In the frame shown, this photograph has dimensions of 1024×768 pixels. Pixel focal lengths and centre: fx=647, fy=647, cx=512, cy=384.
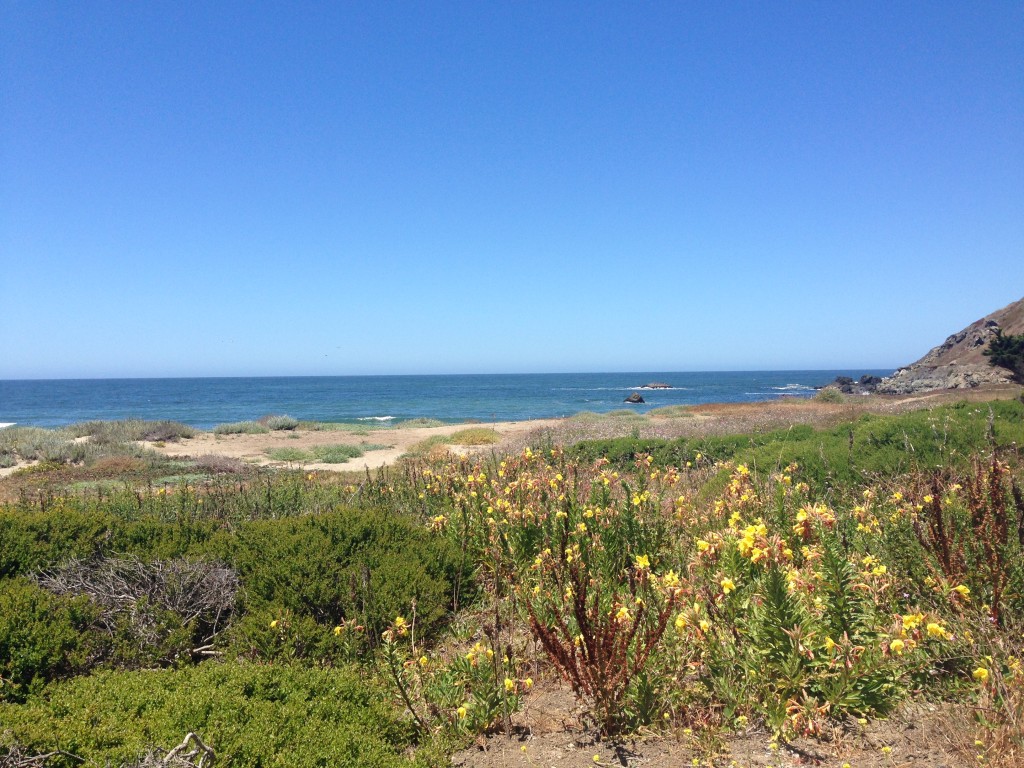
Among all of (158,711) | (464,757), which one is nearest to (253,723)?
(158,711)

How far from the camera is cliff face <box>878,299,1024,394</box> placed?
47003 mm

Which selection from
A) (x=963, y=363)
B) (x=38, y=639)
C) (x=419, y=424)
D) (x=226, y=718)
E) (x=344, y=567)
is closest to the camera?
(x=226, y=718)

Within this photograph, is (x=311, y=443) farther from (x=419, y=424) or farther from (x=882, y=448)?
(x=882, y=448)

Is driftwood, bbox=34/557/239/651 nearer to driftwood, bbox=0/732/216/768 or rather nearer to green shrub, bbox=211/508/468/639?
green shrub, bbox=211/508/468/639

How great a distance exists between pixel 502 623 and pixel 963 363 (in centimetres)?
6926

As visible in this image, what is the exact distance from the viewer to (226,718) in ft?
9.07

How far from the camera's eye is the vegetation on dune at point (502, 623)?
279 centimetres

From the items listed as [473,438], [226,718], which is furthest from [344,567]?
[473,438]

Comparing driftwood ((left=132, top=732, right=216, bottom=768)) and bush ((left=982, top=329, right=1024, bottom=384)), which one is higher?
bush ((left=982, top=329, right=1024, bottom=384))

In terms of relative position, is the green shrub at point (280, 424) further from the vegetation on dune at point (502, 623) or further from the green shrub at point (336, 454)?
the vegetation on dune at point (502, 623)

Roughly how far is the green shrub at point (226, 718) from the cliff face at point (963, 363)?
4929cm

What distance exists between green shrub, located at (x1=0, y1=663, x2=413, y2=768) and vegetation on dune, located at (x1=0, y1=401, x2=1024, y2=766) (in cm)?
1

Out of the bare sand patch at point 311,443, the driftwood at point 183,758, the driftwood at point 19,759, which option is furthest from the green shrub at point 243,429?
the driftwood at point 183,758

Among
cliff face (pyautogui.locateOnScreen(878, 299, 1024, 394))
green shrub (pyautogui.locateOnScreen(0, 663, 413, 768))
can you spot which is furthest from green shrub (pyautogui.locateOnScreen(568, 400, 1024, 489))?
cliff face (pyautogui.locateOnScreen(878, 299, 1024, 394))
